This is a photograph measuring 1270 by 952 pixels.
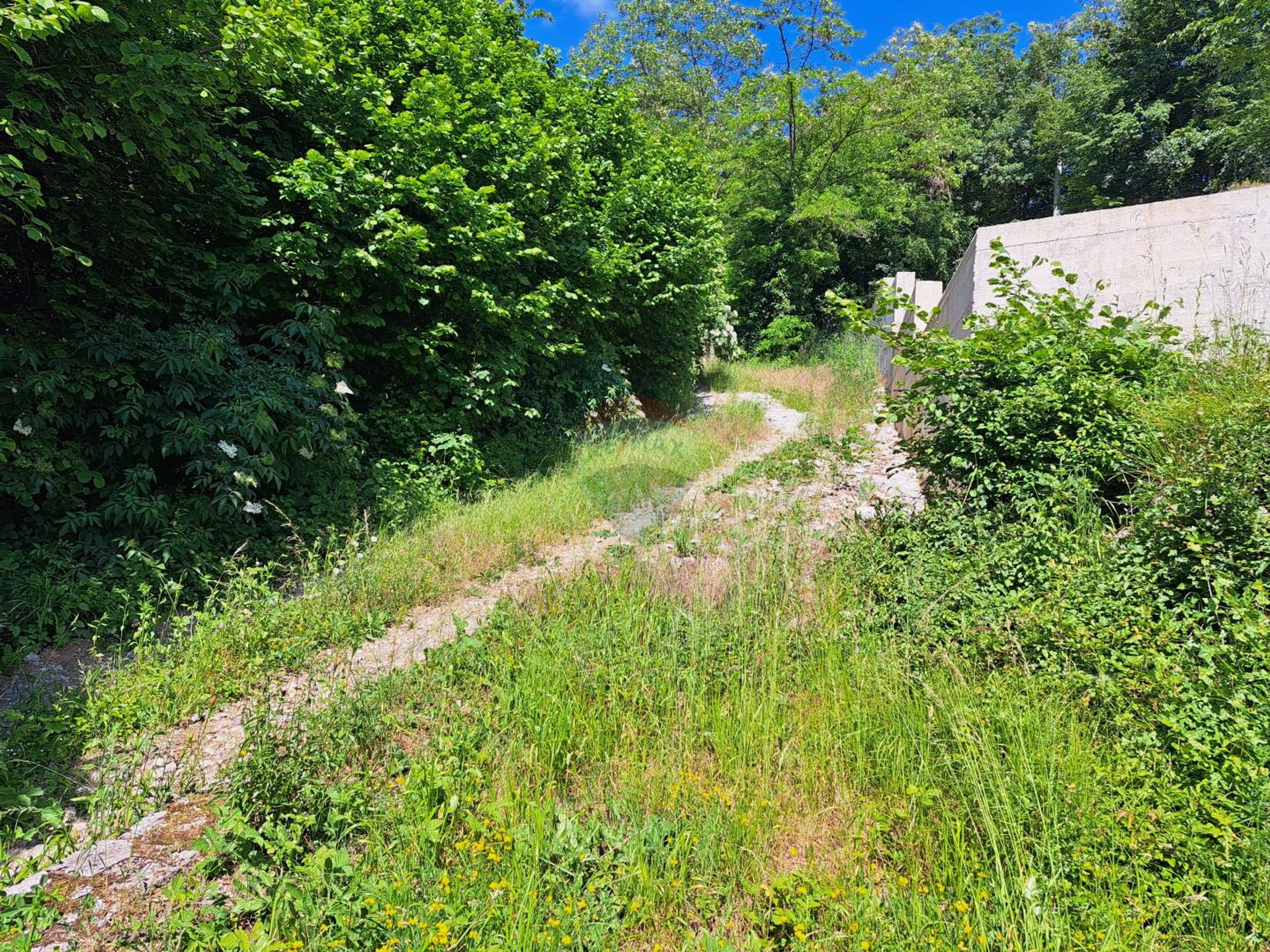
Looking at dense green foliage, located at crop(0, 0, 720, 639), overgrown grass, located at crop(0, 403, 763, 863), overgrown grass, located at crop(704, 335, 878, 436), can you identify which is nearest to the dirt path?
overgrown grass, located at crop(0, 403, 763, 863)

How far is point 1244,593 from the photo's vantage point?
2576 mm

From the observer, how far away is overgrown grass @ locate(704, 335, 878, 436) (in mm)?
11664

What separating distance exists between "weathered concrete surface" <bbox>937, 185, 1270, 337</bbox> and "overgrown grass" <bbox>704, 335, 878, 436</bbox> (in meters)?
4.38

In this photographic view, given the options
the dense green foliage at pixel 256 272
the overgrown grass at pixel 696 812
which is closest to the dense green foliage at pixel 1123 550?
the overgrown grass at pixel 696 812

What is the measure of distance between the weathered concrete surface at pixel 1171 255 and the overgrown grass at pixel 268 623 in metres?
4.45

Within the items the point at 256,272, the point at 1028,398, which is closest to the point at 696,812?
the point at 1028,398

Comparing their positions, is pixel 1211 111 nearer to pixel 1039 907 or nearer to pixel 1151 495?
pixel 1151 495

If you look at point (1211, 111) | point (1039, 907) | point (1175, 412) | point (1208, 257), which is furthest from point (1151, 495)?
point (1211, 111)

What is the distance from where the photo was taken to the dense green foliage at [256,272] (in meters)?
3.98

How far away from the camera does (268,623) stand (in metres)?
3.99

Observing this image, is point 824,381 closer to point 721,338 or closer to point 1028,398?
point 721,338

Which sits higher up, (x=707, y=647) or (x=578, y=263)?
(x=578, y=263)

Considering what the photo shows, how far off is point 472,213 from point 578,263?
2.80 m

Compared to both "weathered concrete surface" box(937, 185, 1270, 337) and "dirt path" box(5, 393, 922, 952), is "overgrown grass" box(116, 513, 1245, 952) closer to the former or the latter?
"dirt path" box(5, 393, 922, 952)
